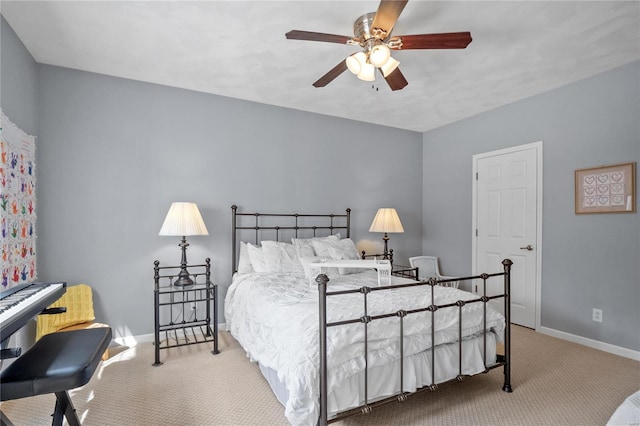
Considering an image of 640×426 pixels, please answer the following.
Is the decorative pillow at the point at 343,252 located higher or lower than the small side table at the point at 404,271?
higher

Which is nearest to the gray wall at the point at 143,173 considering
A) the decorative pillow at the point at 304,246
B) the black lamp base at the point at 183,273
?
the black lamp base at the point at 183,273

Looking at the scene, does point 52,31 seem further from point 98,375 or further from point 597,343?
point 597,343

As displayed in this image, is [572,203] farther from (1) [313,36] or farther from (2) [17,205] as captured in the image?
(2) [17,205]

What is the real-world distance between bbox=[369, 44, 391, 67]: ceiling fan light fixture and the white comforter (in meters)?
1.59

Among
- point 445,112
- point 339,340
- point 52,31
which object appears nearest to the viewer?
point 339,340

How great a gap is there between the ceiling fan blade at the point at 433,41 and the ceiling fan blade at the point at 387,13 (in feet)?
0.41

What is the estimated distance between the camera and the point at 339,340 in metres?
1.86

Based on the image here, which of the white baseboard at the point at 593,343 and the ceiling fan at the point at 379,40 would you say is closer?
the ceiling fan at the point at 379,40

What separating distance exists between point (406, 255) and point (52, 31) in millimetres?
4747

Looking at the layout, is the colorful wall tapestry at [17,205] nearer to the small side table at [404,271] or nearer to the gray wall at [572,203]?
the small side table at [404,271]

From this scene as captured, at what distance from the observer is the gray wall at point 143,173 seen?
3.13 metres

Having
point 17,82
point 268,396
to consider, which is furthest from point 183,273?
point 17,82

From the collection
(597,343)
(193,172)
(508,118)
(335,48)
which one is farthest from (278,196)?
(597,343)

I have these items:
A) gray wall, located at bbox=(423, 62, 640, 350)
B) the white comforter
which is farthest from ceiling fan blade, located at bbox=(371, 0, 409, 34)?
gray wall, located at bbox=(423, 62, 640, 350)
